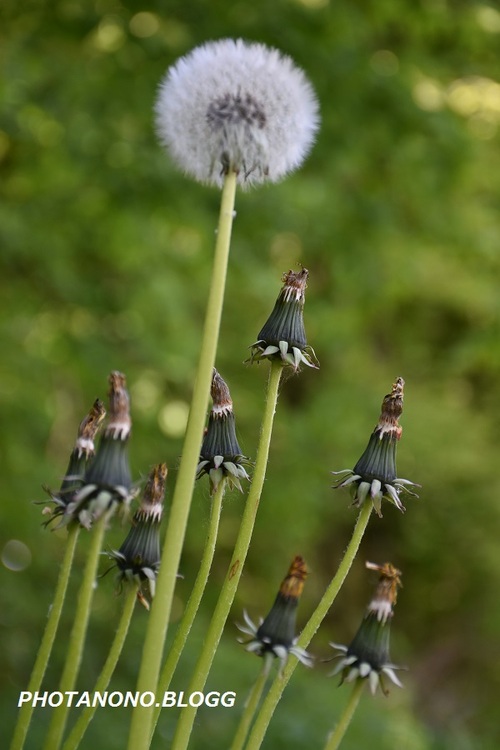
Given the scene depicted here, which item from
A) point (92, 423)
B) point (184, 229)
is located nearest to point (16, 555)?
point (184, 229)

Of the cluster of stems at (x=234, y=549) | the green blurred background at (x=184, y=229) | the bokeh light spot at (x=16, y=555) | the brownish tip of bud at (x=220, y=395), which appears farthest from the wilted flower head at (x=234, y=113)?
the bokeh light spot at (x=16, y=555)

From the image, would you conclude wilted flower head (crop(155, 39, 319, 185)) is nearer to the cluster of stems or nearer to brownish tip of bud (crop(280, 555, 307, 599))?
the cluster of stems

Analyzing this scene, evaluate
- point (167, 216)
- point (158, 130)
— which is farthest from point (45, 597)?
point (158, 130)

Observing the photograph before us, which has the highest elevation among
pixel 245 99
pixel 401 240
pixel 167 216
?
pixel 401 240

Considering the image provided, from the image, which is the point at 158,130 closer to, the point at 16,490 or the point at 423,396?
the point at 16,490

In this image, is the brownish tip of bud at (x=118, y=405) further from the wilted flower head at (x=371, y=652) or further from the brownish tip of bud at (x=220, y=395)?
the wilted flower head at (x=371, y=652)
